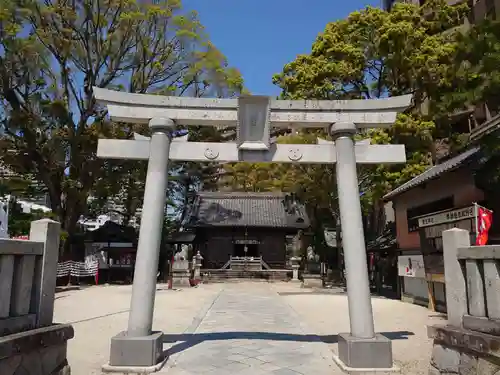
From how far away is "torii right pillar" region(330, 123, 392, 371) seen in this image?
6.39m

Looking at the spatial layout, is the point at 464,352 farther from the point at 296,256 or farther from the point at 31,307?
the point at 296,256

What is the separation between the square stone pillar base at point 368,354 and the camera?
6328 mm

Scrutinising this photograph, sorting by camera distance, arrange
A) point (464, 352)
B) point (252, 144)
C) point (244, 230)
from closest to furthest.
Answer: point (464, 352)
point (252, 144)
point (244, 230)

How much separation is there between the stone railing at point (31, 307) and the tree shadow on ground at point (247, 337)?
3264mm

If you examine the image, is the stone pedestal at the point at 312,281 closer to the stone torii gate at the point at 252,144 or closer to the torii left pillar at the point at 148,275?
the stone torii gate at the point at 252,144

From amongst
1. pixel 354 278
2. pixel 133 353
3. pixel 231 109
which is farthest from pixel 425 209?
pixel 133 353

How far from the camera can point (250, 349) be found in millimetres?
7652

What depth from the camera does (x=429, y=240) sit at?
47.4 ft

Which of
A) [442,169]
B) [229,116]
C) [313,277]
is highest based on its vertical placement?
[442,169]

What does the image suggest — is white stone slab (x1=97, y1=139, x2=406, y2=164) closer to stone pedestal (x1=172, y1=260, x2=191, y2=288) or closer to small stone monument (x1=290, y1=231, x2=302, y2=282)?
stone pedestal (x1=172, y1=260, x2=191, y2=288)

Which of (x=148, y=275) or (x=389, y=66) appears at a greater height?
(x=389, y=66)

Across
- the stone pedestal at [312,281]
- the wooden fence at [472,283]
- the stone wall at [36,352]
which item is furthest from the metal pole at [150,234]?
the stone pedestal at [312,281]

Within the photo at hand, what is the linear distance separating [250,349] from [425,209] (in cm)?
1087

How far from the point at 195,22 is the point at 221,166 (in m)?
29.5
